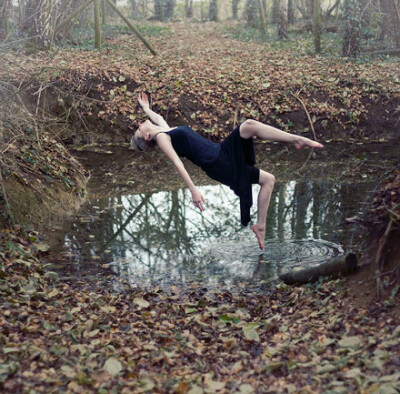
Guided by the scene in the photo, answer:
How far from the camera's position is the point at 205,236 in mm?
7301

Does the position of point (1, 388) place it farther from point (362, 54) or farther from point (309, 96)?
point (362, 54)

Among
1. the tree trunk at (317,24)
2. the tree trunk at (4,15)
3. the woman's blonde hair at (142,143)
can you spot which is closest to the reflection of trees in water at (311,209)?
the woman's blonde hair at (142,143)

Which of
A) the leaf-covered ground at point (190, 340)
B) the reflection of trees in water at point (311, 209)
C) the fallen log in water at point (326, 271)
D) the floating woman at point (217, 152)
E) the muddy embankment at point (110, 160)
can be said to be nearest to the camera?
A: the leaf-covered ground at point (190, 340)

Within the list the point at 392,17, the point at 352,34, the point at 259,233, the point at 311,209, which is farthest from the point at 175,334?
the point at 392,17

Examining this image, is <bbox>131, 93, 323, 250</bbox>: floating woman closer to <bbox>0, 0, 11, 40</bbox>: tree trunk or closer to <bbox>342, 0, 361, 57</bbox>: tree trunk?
<bbox>0, 0, 11, 40</bbox>: tree trunk

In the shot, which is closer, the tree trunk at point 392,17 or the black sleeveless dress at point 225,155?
the black sleeveless dress at point 225,155

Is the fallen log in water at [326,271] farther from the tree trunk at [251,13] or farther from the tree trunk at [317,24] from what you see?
the tree trunk at [251,13]

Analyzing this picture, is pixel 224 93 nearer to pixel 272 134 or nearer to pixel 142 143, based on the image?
pixel 142 143

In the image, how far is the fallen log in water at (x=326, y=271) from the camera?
16.3 ft

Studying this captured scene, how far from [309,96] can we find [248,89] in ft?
5.08

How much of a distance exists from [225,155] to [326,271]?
1.70 m

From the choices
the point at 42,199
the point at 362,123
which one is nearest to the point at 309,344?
the point at 42,199

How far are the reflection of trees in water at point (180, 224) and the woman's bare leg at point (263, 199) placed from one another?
371mm

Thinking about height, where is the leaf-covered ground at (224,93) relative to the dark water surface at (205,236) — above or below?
above
